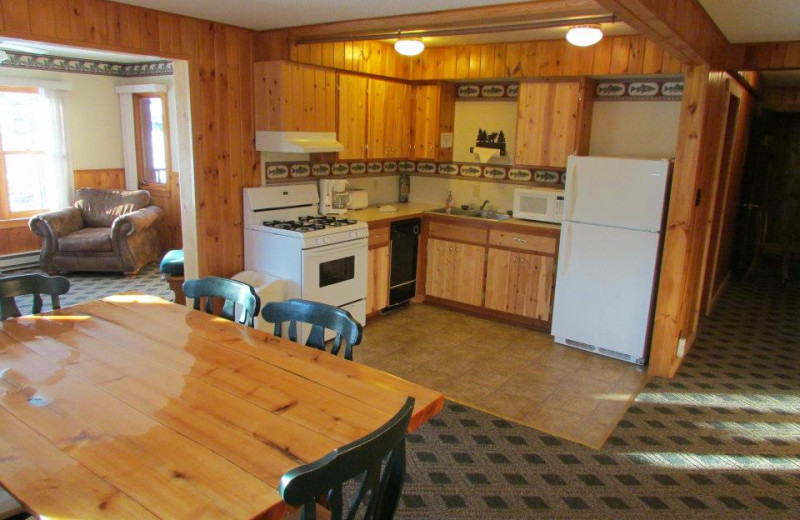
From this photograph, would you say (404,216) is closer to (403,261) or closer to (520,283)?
(403,261)

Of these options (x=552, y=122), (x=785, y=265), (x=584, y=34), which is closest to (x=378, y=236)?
(x=552, y=122)

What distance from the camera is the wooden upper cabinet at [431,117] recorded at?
555 cm

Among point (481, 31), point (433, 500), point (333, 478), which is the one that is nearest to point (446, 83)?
point (481, 31)

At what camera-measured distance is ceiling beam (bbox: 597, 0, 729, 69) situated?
213 cm

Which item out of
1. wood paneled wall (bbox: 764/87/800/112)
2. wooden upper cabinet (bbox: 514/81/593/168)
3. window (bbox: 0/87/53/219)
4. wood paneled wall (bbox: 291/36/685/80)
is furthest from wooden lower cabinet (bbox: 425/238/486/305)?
wood paneled wall (bbox: 764/87/800/112)

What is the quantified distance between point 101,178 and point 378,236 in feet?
15.0

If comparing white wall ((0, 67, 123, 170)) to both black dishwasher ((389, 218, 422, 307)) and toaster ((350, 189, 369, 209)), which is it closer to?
toaster ((350, 189, 369, 209))

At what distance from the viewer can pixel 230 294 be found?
2619 millimetres

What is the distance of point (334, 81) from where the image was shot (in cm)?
465

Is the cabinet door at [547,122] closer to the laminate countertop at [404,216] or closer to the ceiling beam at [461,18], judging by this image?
the laminate countertop at [404,216]

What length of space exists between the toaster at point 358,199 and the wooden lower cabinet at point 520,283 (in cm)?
131

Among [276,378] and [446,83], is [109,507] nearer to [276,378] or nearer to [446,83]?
[276,378]

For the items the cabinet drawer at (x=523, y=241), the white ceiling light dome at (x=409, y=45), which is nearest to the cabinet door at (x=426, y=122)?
the cabinet drawer at (x=523, y=241)

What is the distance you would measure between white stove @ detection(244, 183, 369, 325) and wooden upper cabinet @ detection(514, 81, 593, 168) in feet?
5.49
